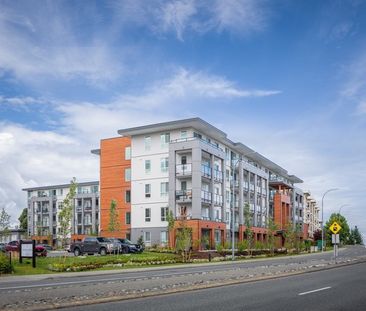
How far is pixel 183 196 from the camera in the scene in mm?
60250

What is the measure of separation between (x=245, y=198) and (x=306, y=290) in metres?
61.1

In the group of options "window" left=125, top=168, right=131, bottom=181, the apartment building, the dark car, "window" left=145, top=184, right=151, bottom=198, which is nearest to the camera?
the dark car

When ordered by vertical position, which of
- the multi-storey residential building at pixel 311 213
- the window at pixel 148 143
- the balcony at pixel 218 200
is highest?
the window at pixel 148 143

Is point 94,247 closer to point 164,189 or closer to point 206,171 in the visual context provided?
point 164,189

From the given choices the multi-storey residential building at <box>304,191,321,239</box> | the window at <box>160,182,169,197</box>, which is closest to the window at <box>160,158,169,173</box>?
the window at <box>160,182,169,197</box>

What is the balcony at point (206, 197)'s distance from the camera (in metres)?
60.5

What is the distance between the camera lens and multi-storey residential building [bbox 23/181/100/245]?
101 meters

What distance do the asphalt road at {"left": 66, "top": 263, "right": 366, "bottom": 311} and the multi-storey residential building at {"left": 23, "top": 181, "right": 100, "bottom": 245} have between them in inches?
3160

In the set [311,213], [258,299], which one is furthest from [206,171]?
[311,213]

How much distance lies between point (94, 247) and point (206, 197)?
18198 mm

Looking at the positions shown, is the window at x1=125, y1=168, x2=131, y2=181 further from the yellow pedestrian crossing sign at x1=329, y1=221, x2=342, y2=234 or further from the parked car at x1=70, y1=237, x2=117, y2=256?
the yellow pedestrian crossing sign at x1=329, y1=221, x2=342, y2=234

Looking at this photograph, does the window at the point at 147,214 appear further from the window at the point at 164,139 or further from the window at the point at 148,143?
the window at the point at 164,139

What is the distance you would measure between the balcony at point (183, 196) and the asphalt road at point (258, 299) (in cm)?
4126

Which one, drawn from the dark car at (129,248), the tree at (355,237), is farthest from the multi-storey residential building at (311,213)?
the dark car at (129,248)
